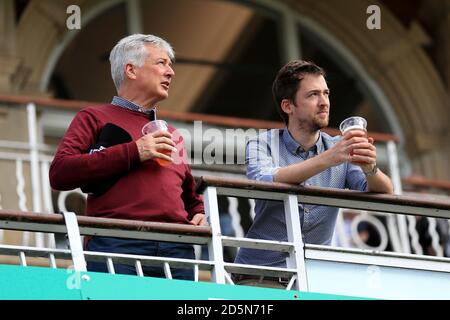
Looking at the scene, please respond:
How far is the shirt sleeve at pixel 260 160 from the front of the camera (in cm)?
710

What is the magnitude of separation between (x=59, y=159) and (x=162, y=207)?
54cm

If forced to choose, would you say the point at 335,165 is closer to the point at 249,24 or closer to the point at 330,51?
the point at 330,51

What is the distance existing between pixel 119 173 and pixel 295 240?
89 centimetres

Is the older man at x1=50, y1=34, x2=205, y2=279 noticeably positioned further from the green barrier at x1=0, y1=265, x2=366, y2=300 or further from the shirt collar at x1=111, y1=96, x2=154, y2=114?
the green barrier at x1=0, y1=265, x2=366, y2=300

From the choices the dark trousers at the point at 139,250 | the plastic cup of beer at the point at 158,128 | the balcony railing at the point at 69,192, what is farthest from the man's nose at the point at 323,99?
the balcony railing at the point at 69,192

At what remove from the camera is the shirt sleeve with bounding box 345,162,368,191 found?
7.29 m

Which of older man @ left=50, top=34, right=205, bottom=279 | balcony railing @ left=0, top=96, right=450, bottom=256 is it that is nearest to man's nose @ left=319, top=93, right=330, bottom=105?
older man @ left=50, top=34, right=205, bottom=279

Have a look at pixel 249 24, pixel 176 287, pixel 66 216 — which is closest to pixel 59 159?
pixel 66 216

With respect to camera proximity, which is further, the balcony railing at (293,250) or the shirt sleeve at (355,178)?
the shirt sleeve at (355,178)

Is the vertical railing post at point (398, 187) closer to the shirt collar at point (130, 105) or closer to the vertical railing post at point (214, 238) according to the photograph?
the shirt collar at point (130, 105)

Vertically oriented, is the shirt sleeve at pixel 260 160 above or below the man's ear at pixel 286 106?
below

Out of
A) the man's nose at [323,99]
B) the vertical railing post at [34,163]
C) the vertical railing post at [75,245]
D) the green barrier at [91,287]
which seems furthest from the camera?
the vertical railing post at [34,163]

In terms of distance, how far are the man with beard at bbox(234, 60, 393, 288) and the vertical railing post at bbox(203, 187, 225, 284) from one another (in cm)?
32
